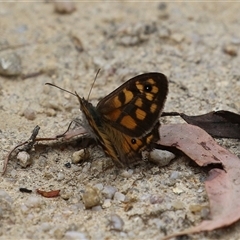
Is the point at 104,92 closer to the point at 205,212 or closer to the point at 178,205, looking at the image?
the point at 178,205

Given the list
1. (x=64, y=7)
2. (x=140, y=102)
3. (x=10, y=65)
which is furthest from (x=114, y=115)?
(x=64, y=7)

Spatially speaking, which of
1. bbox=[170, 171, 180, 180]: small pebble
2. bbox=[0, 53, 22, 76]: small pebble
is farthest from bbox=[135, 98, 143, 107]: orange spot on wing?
bbox=[0, 53, 22, 76]: small pebble

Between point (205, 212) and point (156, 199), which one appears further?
point (156, 199)

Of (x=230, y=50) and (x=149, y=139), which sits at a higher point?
(x=230, y=50)

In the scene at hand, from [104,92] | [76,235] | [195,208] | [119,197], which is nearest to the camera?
[76,235]

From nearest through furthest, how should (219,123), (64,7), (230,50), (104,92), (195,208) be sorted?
(195,208) → (219,123) → (104,92) → (230,50) → (64,7)

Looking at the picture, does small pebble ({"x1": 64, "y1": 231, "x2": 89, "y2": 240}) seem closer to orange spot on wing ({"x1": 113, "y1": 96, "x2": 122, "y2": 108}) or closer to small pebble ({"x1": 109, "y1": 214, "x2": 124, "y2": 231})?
small pebble ({"x1": 109, "y1": 214, "x2": 124, "y2": 231})

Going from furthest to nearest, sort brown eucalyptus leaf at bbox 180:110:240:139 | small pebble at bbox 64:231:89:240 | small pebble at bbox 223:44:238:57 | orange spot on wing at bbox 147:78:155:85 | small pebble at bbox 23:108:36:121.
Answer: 1. small pebble at bbox 223:44:238:57
2. small pebble at bbox 23:108:36:121
3. brown eucalyptus leaf at bbox 180:110:240:139
4. orange spot on wing at bbox 147:78:155:85
5. small pebble at bbox 64:231:89:240
